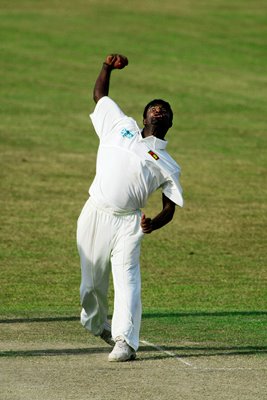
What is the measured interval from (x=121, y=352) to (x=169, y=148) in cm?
1672

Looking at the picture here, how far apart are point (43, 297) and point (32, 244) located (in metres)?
3.60

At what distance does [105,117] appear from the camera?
10133 mm

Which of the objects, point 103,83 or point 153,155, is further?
point 103,83

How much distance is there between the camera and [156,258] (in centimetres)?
1767

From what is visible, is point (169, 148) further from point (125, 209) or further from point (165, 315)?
point (125, 209)

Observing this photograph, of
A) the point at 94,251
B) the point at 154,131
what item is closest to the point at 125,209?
the point at 94,251

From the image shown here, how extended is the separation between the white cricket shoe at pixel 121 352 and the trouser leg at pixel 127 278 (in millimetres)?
80

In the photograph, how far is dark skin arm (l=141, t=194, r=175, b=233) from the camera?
31.8 feet

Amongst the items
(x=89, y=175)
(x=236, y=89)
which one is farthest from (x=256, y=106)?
(x=89, y=175)

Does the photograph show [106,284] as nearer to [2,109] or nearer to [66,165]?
[66,165]

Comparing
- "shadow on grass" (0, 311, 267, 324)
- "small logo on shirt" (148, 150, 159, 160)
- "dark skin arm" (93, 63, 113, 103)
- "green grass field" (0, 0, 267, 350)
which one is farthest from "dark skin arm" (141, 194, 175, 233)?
"shadow on grass" (0, 311, 267, 324)

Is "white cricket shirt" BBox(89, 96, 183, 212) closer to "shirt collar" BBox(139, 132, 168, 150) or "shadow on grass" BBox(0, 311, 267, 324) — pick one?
"shirt collar" BBox(139, 132, 168, 150)

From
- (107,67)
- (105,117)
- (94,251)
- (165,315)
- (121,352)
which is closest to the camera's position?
(121,352)

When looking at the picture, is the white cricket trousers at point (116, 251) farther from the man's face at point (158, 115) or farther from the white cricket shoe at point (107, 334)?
the man's face at point (158, 115)
